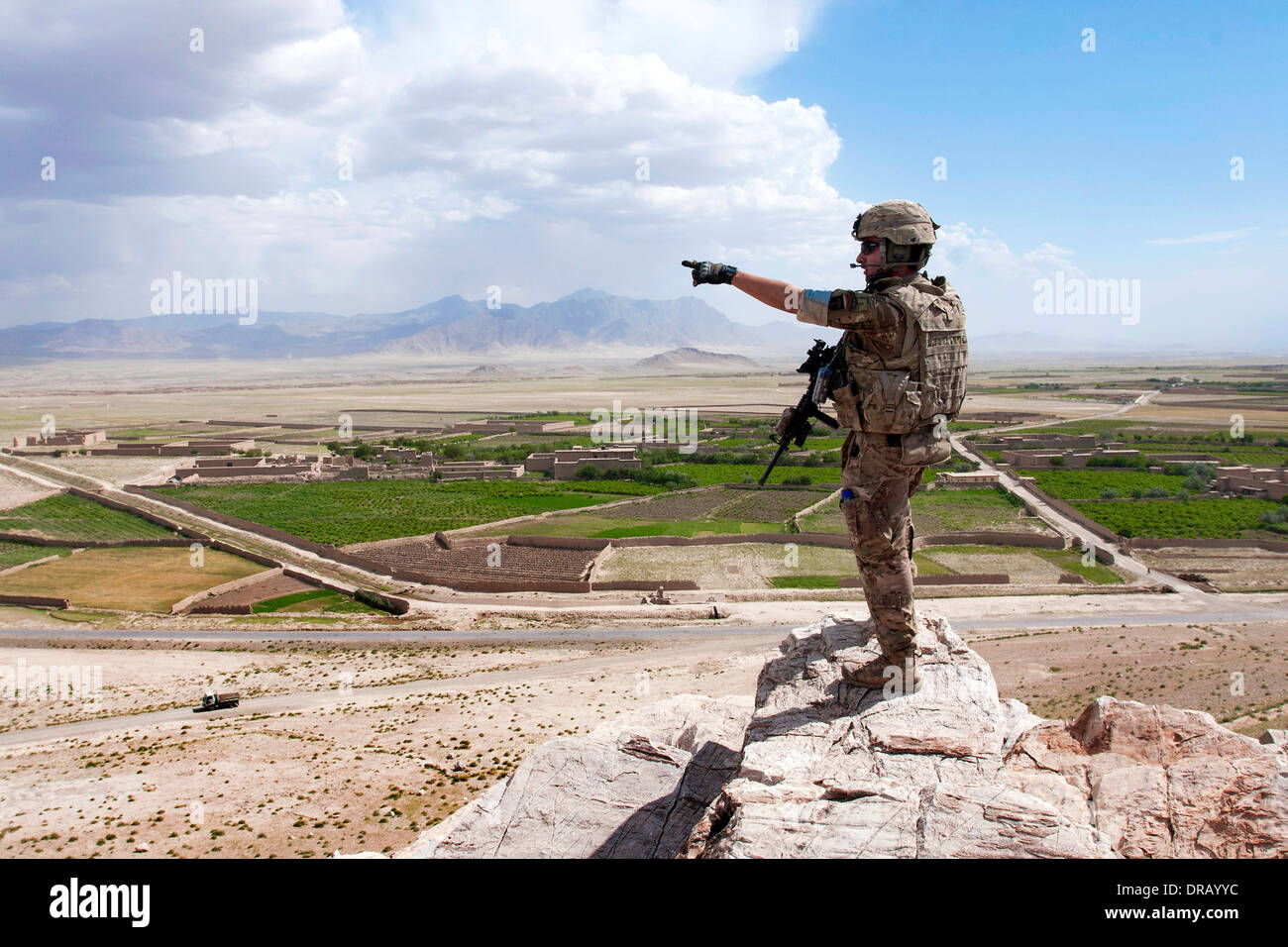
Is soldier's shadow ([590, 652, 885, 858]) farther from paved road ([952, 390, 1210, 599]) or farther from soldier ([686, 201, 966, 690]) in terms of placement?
paved road ([952, 390, 1210, 599])

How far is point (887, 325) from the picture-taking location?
620 cm

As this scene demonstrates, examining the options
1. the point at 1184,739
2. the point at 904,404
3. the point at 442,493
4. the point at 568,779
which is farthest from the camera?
the point at 442,493

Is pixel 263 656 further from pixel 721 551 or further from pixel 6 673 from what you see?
pixel 721 551

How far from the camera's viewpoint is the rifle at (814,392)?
22.0 ft

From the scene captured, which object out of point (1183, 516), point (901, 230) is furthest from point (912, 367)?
point (1183, 516)

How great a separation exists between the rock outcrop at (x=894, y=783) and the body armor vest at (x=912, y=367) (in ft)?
8.12

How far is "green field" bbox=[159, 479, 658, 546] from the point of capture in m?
45.2

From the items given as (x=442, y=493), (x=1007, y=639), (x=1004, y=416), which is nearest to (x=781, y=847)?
(x=1007, y=639)

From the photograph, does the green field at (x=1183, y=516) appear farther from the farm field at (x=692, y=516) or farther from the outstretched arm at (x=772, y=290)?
the outstretched arm at (x=772, y=290)

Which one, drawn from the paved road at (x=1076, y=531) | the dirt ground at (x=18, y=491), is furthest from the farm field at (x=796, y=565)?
the dirt ground at (x=18, y=491)

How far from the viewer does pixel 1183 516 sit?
45125mm

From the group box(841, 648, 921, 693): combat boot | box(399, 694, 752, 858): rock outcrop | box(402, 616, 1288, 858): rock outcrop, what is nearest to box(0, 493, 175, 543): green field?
box(399, 694, 752, 858): rock outcrop

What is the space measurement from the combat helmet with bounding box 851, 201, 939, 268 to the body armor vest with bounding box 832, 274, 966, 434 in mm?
206
